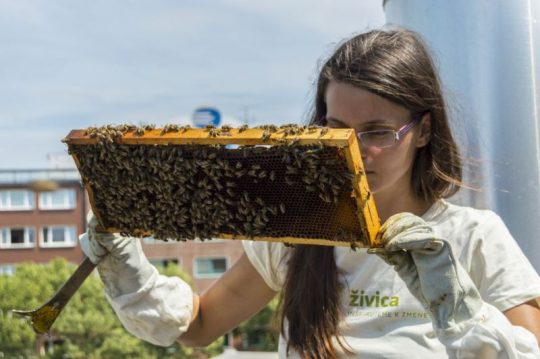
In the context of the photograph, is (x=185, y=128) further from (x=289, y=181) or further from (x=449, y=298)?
(x=449, y=298)

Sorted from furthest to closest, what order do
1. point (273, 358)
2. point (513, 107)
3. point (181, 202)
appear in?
point (273, 358)
point (513, 107)
point (181, 202)

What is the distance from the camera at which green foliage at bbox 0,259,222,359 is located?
1646 inches

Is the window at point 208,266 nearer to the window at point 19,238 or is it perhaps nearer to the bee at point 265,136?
the window at point 19,238

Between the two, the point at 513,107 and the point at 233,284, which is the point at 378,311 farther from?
the point at 513,107

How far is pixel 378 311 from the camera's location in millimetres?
2301

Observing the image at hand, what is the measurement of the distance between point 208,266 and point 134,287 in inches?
2072

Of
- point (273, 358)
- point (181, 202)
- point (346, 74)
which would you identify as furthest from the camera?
point (273, 358)

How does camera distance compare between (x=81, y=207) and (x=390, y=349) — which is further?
(x=81, y=207)

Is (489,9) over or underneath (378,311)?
over

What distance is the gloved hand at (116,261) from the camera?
2.68 m

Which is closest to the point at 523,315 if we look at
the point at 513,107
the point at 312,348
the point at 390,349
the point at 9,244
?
the point at 390,349

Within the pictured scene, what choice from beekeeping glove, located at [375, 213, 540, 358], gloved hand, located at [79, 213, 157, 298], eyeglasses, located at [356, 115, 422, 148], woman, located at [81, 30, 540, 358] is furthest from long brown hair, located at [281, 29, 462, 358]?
gloved hand, located at [79, 213, 157, 298]

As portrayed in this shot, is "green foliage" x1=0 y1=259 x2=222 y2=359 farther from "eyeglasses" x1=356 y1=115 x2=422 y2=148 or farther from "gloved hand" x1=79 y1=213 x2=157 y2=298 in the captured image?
"eyeglasses" x1=356 y1=115 x2=422 y2=148

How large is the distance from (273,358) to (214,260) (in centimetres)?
3536
